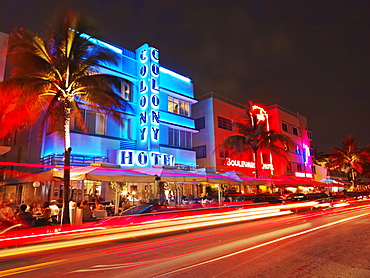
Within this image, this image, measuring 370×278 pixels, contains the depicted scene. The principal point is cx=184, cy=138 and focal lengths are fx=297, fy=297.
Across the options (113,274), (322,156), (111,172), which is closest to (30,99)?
(111,172)

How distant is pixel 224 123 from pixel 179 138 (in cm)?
889

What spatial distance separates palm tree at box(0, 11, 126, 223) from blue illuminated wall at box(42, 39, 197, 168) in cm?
483

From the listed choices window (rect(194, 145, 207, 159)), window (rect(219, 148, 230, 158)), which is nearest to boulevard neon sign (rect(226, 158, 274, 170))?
window (rect(219, 148, 230, 158))

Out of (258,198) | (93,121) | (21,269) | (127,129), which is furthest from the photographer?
(127,129)

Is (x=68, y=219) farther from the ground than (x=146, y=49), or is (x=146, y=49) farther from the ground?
(x=146, y=49)

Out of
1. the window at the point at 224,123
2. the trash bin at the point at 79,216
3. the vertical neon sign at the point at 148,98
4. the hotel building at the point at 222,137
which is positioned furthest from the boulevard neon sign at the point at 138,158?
the window at the point at 224,123

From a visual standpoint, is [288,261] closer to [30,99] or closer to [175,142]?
[30,99]

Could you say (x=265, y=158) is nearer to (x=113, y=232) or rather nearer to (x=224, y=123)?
(x=224, y=123)

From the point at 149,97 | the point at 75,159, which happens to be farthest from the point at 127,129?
the point at 75,159

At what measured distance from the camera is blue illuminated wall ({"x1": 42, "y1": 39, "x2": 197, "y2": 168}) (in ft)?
70.3

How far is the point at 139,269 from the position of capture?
6.30 metres

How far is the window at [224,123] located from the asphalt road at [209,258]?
2508 cm

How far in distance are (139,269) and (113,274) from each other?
59 centimetres

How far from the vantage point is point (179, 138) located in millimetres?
28594
